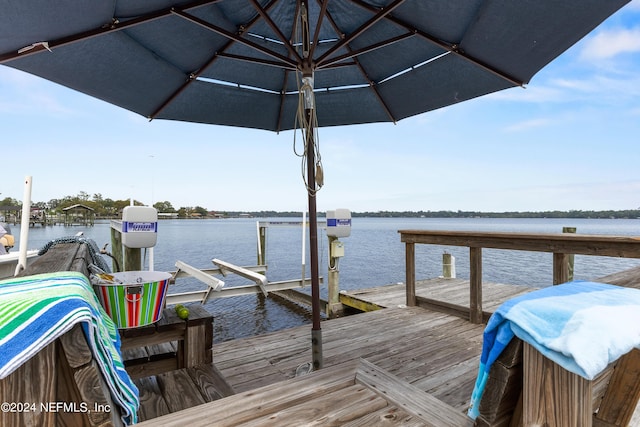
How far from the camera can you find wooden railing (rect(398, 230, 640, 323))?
6.97ft

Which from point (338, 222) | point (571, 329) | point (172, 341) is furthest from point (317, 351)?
point (338, 222)

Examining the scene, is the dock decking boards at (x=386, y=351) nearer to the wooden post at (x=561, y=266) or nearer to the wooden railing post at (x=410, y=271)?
the wooden railing post at (x=410, y=271)

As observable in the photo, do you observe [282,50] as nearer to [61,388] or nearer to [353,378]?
[353,378]

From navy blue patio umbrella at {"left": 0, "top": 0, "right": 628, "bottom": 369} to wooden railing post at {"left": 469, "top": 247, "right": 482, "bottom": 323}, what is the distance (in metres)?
1.51

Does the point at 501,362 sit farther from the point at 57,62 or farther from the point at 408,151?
the point at 408,151

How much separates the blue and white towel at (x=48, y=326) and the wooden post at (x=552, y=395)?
0.98 m

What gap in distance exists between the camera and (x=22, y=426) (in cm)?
64

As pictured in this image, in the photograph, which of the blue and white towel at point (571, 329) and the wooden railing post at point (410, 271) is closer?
the blue and white towel at point (571, 329)

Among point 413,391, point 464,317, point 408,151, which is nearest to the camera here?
point 413,391

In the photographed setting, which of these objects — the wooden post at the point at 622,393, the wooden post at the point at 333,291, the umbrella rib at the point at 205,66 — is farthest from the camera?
the wooden post at the point at 333,291

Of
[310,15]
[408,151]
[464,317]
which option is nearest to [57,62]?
[310,15]

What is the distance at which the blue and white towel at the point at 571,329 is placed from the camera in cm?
62

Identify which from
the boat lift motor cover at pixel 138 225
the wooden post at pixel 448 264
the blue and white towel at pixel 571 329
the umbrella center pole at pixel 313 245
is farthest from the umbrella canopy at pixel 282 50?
the wooden post at pixel 448 264

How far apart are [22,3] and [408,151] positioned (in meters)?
29.6
